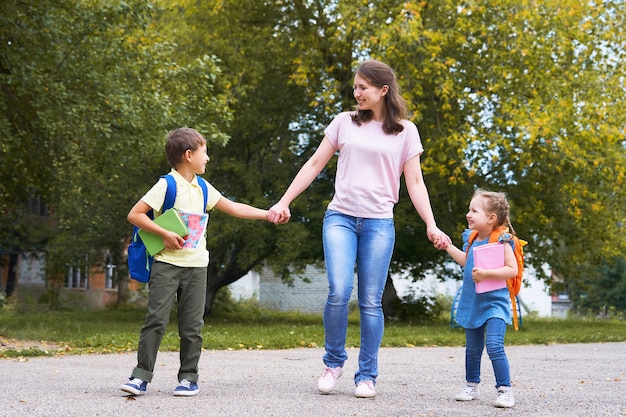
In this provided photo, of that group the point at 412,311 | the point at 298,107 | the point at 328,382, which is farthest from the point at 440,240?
the point at 412,311

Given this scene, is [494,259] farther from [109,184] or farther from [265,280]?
[265,280]

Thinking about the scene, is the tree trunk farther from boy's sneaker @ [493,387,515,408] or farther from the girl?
boy's sneaker @ [493,387,515,408]

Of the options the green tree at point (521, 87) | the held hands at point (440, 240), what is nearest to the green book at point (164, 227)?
the held hands at point (440, 240)

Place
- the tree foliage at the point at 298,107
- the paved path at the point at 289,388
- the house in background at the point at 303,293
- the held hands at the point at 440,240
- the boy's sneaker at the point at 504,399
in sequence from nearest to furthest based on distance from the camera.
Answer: the paved path at the point at 289,388 → the boy's sneaker at the point at 504,399 → the held hands at the point at 440,240 → the tree foliage at the point at 298,107 → the house in background at the point at 303,293

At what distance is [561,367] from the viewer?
9664 mm

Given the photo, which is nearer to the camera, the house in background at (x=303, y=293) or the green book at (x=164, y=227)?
the green book at (x=164, y=227)

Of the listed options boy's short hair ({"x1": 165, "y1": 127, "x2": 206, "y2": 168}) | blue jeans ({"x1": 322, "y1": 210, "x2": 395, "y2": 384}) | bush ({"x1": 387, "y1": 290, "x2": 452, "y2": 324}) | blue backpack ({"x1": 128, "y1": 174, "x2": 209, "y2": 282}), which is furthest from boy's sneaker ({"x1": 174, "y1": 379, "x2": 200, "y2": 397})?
bush ({"x1": 387, "y1": 290, "x2": 452, "y2": 324})

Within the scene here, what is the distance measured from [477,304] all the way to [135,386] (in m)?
2.21

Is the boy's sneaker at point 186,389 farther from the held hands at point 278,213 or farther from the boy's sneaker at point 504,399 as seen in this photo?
the boy's sneaker at point 504,399

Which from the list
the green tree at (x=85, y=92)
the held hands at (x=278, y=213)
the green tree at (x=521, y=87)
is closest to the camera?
the held hands at (x=278, y=213)

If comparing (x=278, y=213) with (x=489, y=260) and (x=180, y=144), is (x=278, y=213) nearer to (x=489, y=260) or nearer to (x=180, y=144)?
(x=180, y=144)

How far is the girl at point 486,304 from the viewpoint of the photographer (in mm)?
5961

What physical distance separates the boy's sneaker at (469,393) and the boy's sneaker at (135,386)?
2001mm

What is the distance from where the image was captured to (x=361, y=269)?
20.5 feet
